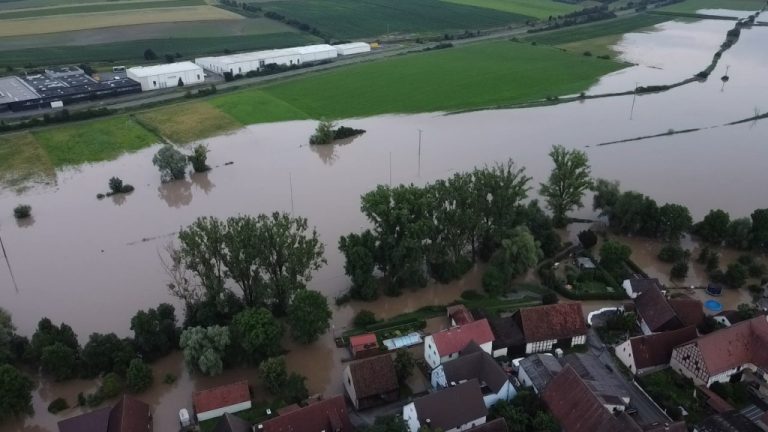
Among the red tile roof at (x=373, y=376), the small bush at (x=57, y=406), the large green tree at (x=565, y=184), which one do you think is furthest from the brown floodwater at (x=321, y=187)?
the large green tree at (x=565, y=184)

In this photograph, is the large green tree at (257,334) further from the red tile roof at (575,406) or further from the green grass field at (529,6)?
the green grass field at (529,6)

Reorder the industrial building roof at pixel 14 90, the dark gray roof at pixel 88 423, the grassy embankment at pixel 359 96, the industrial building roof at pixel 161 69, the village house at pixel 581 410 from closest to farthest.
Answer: the village house at pixel 581 410, the dark gray roof at pixel 88 423, the grassy embankment at pixel 359 96, the industrial building roof at pixel 14 90, the industrial building roof at pixel 161 69

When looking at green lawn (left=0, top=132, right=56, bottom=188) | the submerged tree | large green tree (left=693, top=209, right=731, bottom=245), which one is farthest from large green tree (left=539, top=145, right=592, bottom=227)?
green lawn (left=0, top=132, right=56, bottom=188)

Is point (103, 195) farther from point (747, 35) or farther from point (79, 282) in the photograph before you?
point (747, 35)

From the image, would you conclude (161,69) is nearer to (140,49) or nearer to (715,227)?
(140,49)

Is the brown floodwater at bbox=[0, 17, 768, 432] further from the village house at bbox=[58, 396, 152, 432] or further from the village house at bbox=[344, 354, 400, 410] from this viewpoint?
the village house at bbox=[344, 354, 400, 410]

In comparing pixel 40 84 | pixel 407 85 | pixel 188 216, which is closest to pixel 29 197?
pixel 188 216
